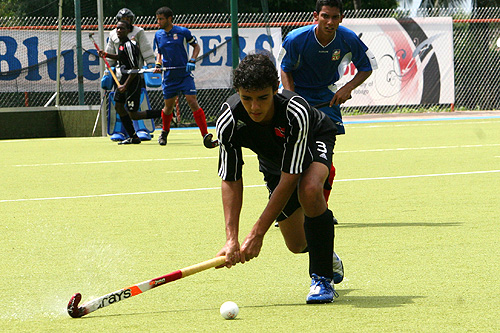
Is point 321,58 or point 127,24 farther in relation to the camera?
point 127,24

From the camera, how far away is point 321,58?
6340 mm

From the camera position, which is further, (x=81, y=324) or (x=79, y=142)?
(x=79, y=142)

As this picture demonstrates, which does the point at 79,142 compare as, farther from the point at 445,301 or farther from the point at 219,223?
the point at 445,301

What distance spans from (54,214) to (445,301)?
12.6ft

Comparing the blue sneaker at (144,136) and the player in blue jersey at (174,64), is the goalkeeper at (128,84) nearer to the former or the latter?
the player in blue jersey at (174,64)

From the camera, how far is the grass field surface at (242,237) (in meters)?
3.76

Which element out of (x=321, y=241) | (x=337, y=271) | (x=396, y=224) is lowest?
(x=396, y=224)

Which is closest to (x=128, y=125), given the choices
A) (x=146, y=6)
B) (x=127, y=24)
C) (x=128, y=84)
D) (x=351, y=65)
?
(x=128, y=84)

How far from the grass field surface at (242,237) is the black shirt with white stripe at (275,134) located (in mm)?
635

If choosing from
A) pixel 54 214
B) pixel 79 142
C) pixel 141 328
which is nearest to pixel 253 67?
pixel 141 328

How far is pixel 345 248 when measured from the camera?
211 inches

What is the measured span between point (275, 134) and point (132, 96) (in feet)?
31.4

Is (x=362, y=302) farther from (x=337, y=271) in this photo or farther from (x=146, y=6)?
(x=146, y=6)

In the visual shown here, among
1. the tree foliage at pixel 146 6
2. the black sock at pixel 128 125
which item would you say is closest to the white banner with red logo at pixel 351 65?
the tree foliage at pixel 146 6
